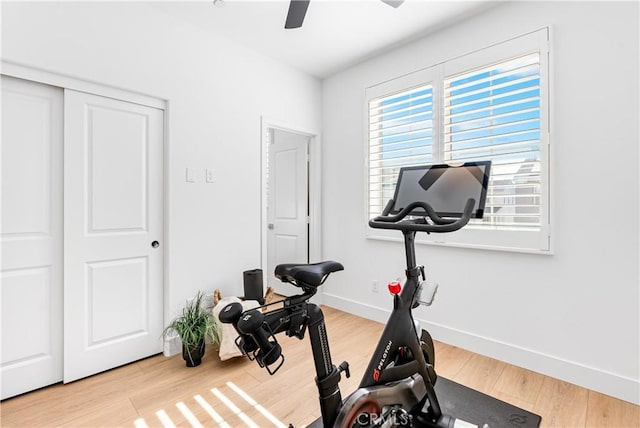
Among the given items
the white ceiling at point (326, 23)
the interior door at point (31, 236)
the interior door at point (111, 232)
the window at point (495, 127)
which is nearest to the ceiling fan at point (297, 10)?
the white ceiling at point (326, 23)

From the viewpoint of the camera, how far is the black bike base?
170 centimetres

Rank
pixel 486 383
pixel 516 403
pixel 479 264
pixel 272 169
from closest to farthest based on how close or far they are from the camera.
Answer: pixel 516 403
pixel 486 383
pixel 479 264
pixel 272 169

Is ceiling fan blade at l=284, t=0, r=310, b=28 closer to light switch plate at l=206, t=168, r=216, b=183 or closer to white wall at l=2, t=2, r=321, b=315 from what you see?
white wall at l=2, t=2, r=321, b=315

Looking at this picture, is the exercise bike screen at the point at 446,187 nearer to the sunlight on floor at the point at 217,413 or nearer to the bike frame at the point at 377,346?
the bike frame at the point at 377,346

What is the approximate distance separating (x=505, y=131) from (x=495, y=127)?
3.1 inches

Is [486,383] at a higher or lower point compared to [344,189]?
lower

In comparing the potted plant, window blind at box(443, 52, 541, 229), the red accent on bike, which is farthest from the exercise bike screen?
the potted plant

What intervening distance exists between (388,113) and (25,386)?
11.5 ft

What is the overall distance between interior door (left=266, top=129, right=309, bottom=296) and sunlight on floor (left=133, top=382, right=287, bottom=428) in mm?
1932

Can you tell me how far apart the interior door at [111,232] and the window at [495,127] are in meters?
2.26

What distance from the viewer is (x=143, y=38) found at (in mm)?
2354

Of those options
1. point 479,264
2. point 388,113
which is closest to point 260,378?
point 479,264

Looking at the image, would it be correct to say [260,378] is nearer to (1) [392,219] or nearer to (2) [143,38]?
(1) [392,219]

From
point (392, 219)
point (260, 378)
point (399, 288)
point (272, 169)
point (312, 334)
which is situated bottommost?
point (260, 378)
